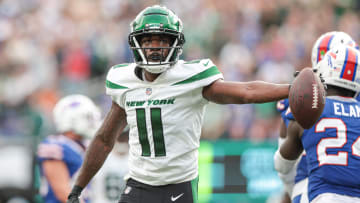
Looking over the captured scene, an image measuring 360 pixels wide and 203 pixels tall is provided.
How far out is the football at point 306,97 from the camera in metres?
3.61

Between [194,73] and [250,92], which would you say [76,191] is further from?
[250,92]

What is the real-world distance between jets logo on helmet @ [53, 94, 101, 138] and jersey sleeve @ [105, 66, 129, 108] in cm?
206

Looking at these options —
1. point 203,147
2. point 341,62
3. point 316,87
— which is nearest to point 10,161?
point 203,147

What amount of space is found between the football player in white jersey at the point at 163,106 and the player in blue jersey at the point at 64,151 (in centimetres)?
176

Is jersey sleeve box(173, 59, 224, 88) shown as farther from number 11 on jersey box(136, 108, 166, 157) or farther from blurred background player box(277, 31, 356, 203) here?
blurred background player box(277, 31, 356, 203)

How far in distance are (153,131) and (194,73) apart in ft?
1.55

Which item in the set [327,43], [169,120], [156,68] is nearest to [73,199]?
[169,120]

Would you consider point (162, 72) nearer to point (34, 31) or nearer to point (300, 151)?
point (300, 151)

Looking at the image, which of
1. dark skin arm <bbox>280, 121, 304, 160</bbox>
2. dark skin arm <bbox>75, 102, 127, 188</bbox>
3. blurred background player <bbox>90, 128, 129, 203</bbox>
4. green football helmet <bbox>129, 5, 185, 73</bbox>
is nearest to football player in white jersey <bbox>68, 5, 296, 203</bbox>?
green football helmet <bbox>129, 5, 185, 73</bbox>

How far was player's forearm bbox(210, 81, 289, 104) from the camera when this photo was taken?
3791mm

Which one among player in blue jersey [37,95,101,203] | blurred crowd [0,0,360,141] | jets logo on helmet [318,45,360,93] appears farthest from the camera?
blurred crowd [0,0,360,141]

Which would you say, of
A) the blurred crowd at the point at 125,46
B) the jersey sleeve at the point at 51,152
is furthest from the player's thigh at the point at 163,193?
the blurred crowd at the point at 125,46

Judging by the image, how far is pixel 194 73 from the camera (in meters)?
4.31

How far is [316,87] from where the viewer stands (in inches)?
143
